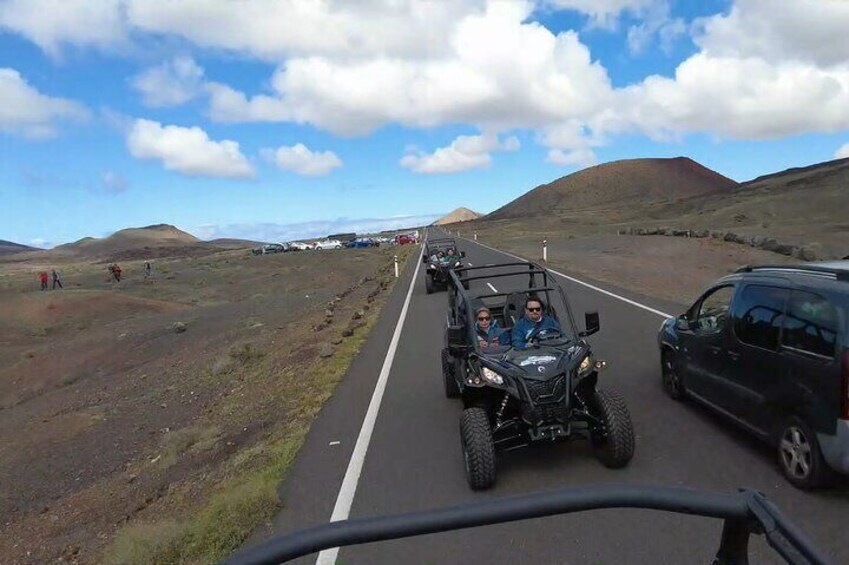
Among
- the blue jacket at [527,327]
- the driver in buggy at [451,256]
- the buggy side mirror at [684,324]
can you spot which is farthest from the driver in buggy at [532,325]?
the driver in buggy at [451,256]

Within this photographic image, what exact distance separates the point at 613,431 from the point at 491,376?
1180 mm

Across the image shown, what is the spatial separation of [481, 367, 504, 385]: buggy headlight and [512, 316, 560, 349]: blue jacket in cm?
75

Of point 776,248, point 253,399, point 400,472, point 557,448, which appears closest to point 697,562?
point 557,448

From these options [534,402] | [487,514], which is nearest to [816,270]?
[534,402]

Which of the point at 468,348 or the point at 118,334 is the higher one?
the point at 468,348

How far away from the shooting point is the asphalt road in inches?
186

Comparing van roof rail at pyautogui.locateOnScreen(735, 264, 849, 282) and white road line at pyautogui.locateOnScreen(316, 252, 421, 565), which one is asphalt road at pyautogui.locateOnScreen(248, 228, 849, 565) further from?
van roof rail at pyautogui.locateOnScreen(735, 264, 849, 282)

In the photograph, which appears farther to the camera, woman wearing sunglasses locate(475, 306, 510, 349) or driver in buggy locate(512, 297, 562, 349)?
woman wearing sunglasses locate(475, 306, 510, 349)

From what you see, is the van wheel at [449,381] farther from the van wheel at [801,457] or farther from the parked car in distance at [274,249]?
the parked car in distance at [274,249]

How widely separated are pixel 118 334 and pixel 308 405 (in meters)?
20.5

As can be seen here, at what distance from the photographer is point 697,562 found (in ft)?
14.4

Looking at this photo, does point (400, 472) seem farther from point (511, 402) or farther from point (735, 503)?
point (735, 503)

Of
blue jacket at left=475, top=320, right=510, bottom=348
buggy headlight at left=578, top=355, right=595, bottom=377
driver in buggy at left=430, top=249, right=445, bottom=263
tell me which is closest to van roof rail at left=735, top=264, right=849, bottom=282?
buggy headlight at left=578, top=355, right=595, bottom=377

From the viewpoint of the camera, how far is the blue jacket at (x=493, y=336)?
7.05 m
